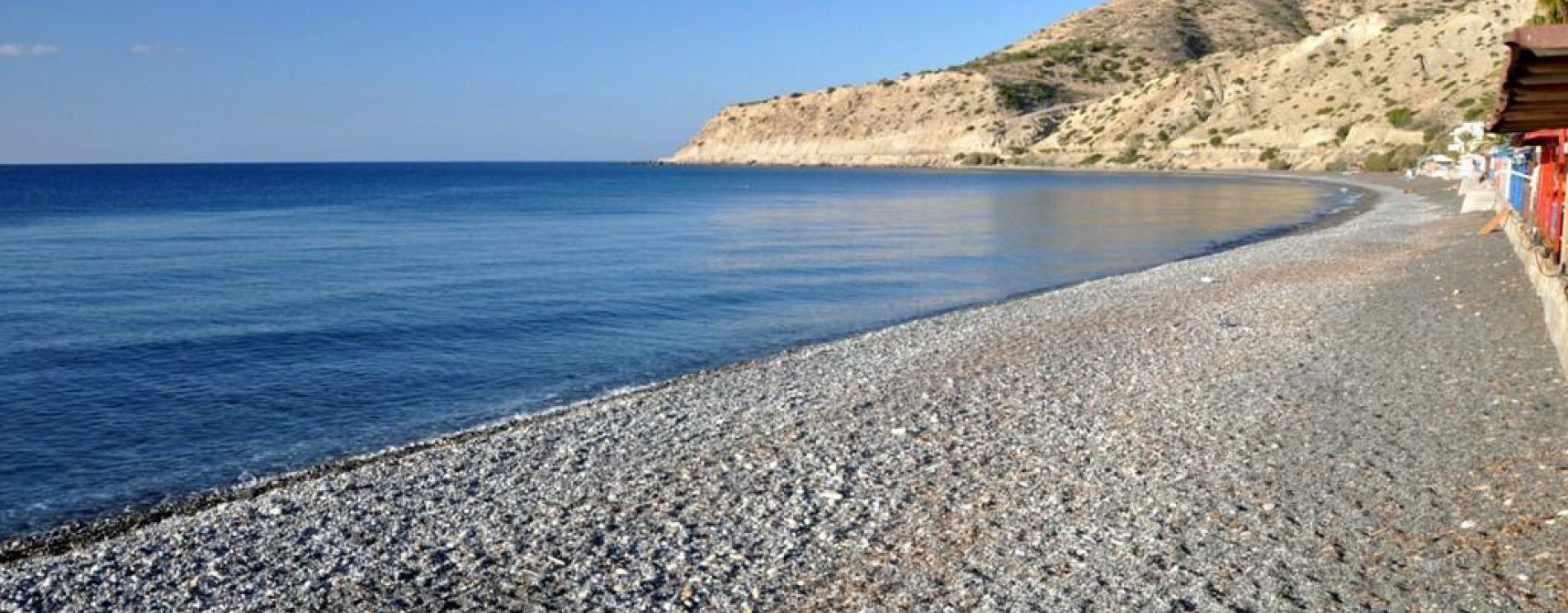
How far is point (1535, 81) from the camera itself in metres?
9.17

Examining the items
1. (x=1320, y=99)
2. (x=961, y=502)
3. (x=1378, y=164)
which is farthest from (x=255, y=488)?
(x=1320, y=99)

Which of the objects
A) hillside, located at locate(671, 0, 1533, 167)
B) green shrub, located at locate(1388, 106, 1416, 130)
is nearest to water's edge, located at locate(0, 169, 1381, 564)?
green shrub, located at locate(1388, 106, 1416, 130)

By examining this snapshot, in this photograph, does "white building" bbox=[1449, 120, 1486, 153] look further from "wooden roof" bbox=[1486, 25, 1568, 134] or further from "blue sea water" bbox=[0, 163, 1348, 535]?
"wooden roof" bbox=[1486, 25, 1568, 134]

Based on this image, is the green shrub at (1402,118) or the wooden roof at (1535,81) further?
the green shrub at (1402,118)

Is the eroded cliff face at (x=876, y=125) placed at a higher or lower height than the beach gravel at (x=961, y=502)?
higher

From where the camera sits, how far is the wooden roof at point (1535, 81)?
24.0ft

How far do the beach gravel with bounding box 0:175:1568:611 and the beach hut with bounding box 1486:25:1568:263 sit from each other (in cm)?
264

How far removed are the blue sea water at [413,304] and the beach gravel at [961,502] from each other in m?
2.43

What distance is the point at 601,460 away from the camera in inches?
431

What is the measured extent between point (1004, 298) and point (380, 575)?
1857 centimetres

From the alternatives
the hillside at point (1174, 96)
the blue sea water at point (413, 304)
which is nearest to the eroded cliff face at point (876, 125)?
the hillside at point (1174, 96)

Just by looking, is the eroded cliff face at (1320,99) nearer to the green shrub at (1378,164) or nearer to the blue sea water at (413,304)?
the green shrub at (1378,164)

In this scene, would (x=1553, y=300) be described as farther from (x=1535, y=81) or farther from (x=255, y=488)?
(x=255, y=488)

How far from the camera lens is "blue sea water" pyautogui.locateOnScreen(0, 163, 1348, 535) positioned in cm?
1340
